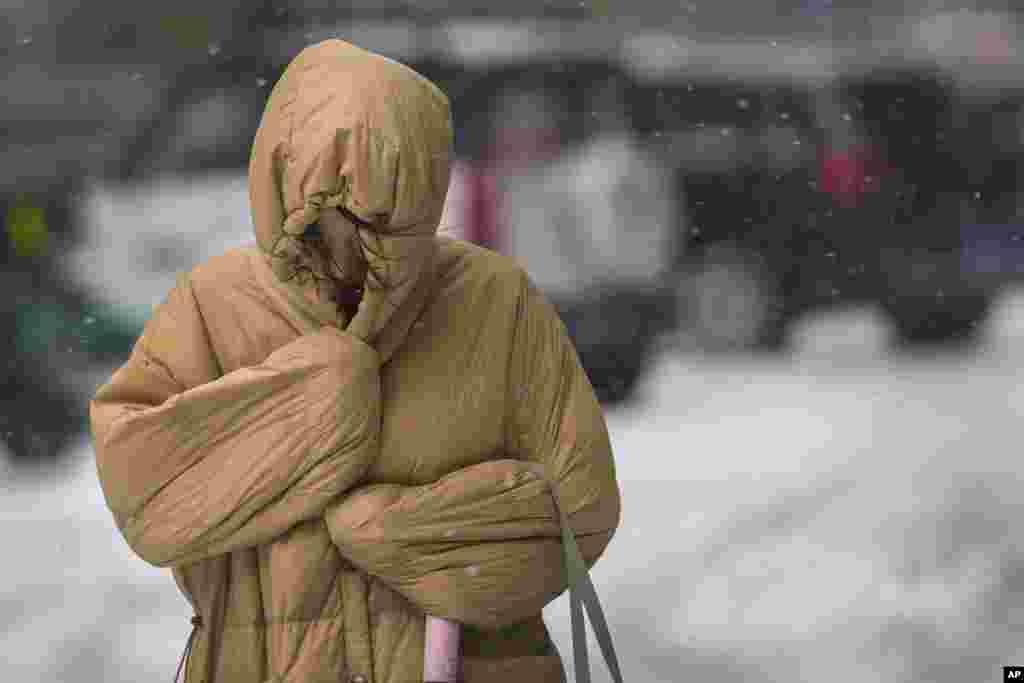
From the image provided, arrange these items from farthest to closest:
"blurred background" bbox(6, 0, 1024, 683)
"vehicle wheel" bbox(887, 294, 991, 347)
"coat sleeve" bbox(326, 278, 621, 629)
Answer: "vehicle wheel" bbox(887, 294, 991, 347), "blurred background" bbox(6, 0, 1024, 683), "coat sleeve" bbox(326, 278, 621, 629)

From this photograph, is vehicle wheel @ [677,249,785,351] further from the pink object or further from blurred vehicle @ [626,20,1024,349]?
the pink object

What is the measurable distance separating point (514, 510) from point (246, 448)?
0.25m

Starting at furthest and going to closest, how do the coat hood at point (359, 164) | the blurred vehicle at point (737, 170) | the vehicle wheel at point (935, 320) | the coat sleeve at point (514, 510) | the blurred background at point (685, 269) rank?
the vehicle wheel at point (935, 320) → the blurred vehicle at point (737, 170) → the blurred background at point (685, 269) → the coat sleeve at point (514, 510) → the coat hood at point (359, 164)

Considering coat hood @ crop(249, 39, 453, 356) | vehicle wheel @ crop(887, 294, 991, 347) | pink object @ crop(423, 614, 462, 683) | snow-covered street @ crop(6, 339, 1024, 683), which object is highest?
coat hood @ crop(249, 39, 453, 356)

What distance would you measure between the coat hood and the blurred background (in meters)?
0.93

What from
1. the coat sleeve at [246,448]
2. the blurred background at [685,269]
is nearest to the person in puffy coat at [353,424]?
the coat sleeve at [246,448]

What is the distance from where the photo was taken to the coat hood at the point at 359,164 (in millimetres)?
1464

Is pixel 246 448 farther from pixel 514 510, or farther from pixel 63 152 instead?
pixel 63 152

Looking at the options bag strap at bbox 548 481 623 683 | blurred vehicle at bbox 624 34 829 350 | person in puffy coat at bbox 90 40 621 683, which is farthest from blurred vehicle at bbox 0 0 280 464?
bag strap at bbox 548 481 623 683

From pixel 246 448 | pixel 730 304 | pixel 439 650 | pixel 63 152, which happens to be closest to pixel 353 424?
pixel 246 448

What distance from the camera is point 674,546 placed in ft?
9.26

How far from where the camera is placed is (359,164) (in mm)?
1459

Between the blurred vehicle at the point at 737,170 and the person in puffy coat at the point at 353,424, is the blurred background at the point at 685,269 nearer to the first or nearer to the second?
the blurred vehicle at the point at 737,170

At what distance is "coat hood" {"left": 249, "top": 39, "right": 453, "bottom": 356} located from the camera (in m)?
1.46
